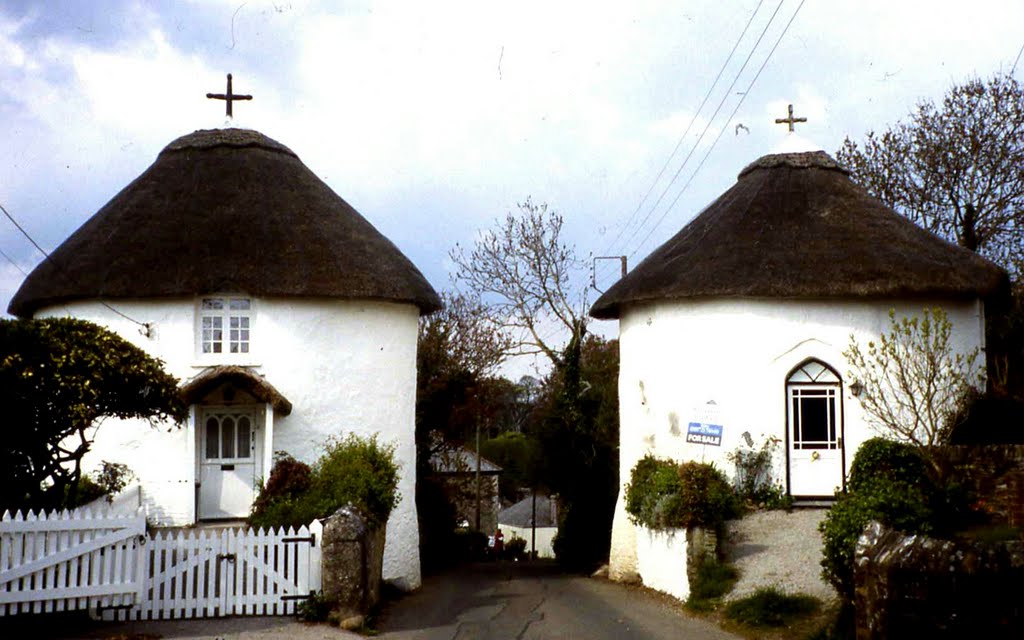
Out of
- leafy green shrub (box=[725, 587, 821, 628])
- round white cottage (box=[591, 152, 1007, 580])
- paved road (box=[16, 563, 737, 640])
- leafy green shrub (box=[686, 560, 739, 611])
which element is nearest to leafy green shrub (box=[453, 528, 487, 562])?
paved road (box=[16, 563, 737, 640])

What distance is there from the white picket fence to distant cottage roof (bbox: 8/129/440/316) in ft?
19.3

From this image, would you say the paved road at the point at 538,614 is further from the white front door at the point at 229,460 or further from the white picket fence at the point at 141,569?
the white front door at the point at 229,460

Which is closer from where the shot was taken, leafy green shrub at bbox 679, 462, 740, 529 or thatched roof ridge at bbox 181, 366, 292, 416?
leafy green shrub at bbox 679, 462, 740, 529

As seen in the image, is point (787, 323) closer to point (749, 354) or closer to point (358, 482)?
point (749, 354)

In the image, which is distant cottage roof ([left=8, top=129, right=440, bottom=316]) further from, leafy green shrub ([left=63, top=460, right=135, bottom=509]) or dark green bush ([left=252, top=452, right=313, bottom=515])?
dark green bush ([left=252, top=452, right=313, bottom=515])

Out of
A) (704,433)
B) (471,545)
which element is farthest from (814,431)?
(471,545)

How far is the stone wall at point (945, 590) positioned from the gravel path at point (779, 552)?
4.55 meters

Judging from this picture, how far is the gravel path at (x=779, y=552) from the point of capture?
44.8 ft

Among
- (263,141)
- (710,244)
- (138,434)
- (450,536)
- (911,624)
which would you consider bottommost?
(450,536)

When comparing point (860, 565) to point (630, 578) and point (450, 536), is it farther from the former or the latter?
point (450, 536)

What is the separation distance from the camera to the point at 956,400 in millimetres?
17375

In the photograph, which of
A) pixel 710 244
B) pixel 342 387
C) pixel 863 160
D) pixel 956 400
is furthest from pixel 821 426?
pixel 863 160

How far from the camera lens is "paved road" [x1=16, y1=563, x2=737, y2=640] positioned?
11.9 metres

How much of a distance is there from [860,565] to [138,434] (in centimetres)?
1302
